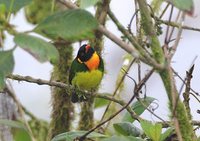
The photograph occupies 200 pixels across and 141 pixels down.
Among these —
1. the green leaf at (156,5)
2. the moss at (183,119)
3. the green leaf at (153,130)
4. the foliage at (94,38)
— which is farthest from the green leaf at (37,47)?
the green leaf at (156,5)

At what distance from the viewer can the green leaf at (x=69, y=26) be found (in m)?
0.55

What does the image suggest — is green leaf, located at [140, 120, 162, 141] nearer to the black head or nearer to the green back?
the green back

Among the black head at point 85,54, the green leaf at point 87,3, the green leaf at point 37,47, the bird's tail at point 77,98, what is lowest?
the green leaf at point 37,47

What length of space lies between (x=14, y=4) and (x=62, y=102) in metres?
1.15

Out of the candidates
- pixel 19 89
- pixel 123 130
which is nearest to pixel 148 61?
pixel 123 130

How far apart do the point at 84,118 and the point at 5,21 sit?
1124 mm

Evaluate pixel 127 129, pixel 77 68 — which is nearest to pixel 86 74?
pixel 77 68

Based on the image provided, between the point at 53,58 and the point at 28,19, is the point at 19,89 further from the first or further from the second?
the point at 53,58

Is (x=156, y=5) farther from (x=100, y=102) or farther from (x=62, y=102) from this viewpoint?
(x=62, y=102)

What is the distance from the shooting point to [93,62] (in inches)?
75.8

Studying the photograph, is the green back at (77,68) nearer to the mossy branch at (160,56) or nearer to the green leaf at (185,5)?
the mossy branch at (160,56)

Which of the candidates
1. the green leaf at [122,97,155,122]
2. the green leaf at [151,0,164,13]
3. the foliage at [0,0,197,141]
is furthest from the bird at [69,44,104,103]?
the green leaf at [122,97,155,122]

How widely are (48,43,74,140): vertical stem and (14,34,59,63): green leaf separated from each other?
44.3 inches

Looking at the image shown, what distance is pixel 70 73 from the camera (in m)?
1.74
